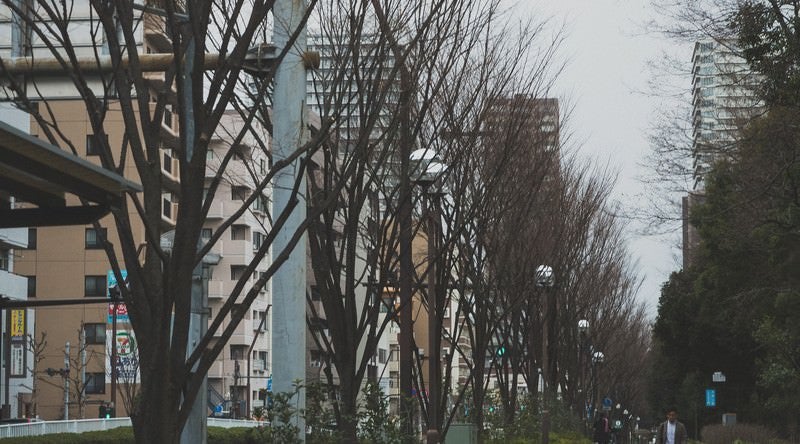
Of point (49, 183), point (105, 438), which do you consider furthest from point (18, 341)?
point (49, 183)

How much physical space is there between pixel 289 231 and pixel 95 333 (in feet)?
182

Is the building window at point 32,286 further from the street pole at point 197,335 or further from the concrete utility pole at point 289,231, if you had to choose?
the street pole at point 197,335

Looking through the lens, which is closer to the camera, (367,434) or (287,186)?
(287,186)

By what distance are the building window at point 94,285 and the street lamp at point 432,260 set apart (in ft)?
151

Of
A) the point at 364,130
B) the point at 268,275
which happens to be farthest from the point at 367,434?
the point at 268,275

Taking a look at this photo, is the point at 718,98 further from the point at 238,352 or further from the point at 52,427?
the point at 238,352

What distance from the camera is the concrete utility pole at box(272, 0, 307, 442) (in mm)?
11016

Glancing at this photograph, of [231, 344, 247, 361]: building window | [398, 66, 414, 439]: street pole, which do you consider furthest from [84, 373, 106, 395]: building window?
[398, 66, 414, 439]: street pole

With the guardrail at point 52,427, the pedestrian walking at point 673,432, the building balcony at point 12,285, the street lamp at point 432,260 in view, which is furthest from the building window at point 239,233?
the street lamp at point 432,260

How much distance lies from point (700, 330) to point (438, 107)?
1733 inches

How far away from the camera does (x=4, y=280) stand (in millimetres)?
43812

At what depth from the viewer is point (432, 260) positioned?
1703cm

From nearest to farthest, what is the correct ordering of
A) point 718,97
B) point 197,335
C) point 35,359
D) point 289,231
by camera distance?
point 197,335 < point 289,231 < point 718,97 < point 35,359

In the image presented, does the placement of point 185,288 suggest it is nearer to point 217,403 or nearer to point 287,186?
point 287,186
